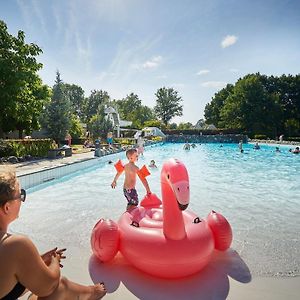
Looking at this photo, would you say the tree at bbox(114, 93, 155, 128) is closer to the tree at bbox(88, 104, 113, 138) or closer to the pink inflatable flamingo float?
the tree at bbox(88, 104, 113, 138)

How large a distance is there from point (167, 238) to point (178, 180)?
2.85 ft

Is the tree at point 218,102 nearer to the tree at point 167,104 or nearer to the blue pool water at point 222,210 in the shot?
the tree at point 167,104

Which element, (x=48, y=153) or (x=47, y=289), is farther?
(x=48, y=153)

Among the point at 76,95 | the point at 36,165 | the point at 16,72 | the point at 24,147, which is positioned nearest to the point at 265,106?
the point at 16,72

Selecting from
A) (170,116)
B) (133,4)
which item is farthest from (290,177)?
(170,116)

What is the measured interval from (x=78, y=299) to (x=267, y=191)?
967 cm

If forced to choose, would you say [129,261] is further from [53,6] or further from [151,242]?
[53,6]

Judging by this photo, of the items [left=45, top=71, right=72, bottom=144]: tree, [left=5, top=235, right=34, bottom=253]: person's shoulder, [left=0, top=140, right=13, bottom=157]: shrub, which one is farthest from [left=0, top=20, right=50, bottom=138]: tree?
[left=5, top=235, right=34, bottom=253]: person's shoulder

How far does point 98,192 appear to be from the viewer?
10.5 metres

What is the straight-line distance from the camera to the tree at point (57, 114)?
76.0 feet

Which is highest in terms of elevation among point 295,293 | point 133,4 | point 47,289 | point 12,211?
point 133,4

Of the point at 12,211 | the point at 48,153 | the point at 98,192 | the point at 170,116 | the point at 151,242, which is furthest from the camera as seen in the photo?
the point at 170,116

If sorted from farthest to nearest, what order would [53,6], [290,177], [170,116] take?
[170,116] → [290,177] → [53,6]

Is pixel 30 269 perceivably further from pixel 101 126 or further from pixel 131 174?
pixel 101 126
